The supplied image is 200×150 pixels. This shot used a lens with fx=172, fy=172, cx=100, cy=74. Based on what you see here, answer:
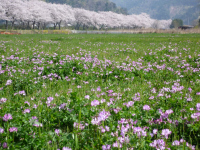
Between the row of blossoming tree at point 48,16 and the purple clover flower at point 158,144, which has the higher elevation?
the row of blossoming tree at point 48,16

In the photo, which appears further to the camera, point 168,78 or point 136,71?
point 136,71

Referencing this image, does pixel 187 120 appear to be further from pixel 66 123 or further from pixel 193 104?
pixel 66 123

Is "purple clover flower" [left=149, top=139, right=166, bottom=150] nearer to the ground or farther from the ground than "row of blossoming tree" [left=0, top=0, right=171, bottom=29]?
nearer to the ground

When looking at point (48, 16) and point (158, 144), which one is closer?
point (158, 144)

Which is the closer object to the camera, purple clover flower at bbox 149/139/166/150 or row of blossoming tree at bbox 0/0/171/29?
purple clover flower at bbox 149/139/166/150

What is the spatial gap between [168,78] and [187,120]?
108 inches

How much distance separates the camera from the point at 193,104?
2732mm

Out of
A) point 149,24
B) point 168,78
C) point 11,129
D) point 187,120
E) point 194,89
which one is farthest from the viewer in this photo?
point 149,24

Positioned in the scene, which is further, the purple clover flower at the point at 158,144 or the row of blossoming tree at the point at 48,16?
the row of blossoming tree at the point at 48,16

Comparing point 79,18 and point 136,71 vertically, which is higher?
point 79,18

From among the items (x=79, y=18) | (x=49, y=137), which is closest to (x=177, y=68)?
(x=49, y=137)

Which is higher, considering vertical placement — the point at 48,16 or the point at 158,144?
the point at 48,16

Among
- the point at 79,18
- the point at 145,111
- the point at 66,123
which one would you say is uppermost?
the point at 79,18

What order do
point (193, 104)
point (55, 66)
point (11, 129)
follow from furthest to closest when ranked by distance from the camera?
1. point (55, 66)
2. point (193, 104)
3. point (11, 129)
